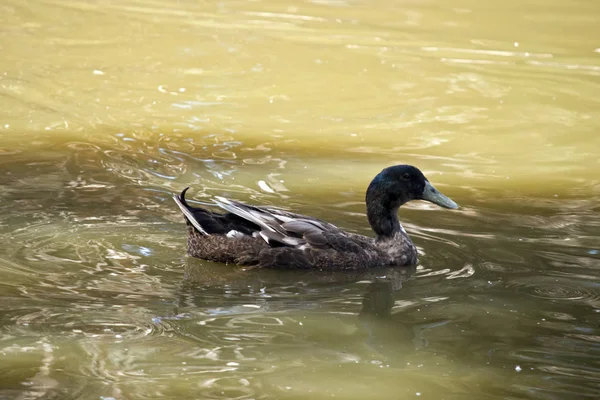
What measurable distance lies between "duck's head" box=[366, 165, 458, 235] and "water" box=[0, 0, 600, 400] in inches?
18.4

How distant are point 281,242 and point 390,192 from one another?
102 centimetres

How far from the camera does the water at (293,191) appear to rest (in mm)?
6164

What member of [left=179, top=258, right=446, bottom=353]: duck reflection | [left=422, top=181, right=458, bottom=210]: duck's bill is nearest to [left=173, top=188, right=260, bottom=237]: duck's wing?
[left=179, top=258, right=446, bottom=353]: duck reflection

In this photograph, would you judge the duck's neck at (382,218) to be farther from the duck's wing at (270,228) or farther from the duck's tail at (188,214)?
the duck's tail at (188,214)

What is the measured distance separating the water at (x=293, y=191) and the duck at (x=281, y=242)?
0.15 metres

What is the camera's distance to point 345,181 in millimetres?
11102

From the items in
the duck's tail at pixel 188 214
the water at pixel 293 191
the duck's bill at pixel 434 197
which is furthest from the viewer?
the duck's bill at pixel 434 197

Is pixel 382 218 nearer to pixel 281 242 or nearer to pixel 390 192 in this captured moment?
pixel 390 192

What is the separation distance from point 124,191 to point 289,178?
6.01 ft

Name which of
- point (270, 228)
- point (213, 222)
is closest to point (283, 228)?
point (270, 228)

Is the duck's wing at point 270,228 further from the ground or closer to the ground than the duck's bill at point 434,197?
closer to the ground

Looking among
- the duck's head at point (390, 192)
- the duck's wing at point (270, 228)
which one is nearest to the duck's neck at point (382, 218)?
the duck's head at point (390, 192)

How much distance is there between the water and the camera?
6.16m

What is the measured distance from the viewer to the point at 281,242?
816 centimetres
